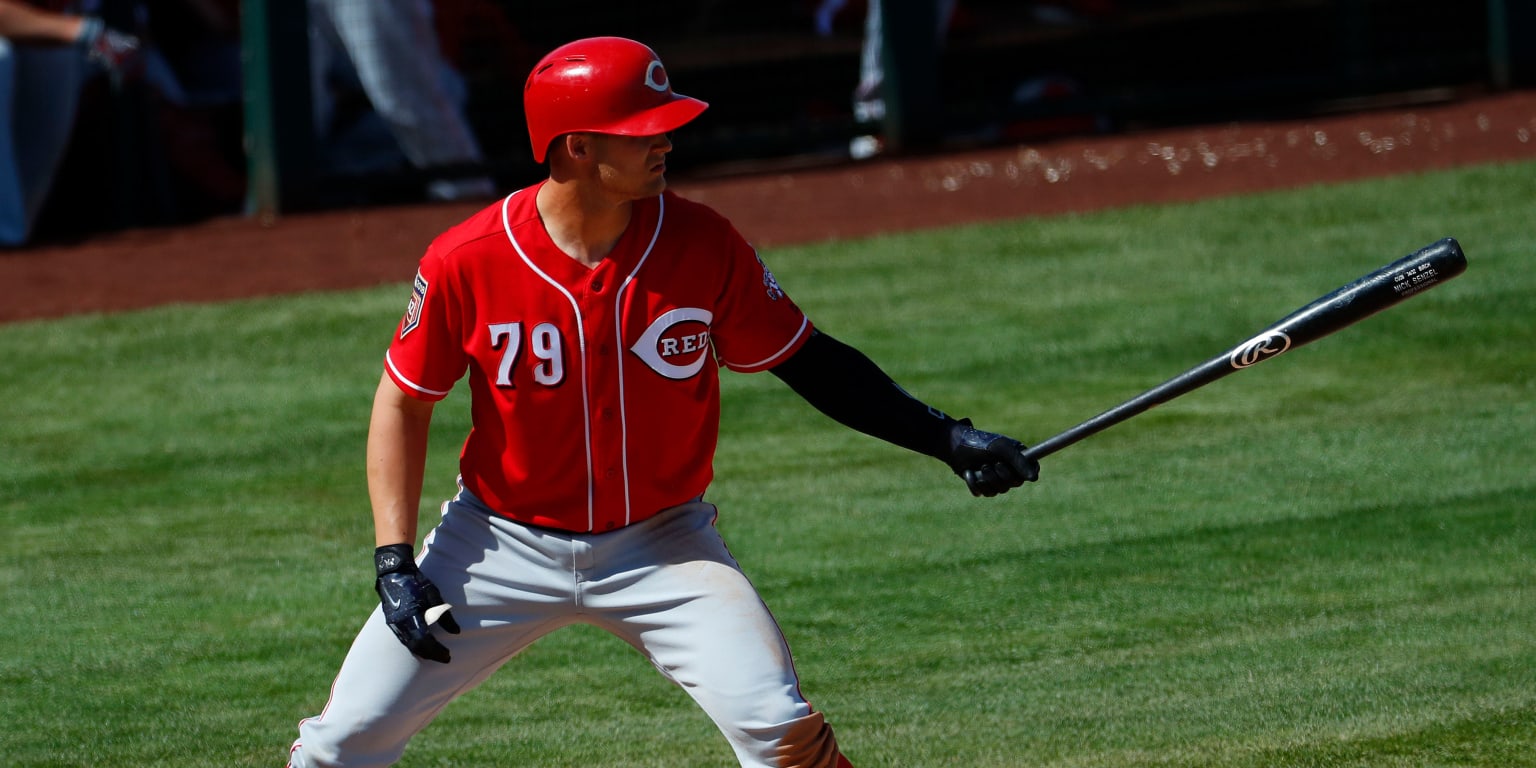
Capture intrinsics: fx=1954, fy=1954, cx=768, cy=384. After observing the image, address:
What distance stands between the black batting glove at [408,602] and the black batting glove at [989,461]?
1.00 meters

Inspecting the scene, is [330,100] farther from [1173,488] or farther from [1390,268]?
[1390,268]

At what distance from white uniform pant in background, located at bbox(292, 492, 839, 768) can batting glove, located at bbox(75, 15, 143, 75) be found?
6.80m

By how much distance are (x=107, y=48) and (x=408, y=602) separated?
7.16 meters

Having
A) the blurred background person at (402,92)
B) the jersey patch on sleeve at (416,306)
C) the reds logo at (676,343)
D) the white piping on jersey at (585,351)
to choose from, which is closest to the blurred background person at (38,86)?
the blurred background person at (402,92)

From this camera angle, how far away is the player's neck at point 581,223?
11.6 ft

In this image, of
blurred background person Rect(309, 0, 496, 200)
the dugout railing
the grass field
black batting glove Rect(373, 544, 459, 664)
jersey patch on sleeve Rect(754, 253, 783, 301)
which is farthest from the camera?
the dugout railing

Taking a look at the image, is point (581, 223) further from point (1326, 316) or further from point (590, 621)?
point (1326, 316)

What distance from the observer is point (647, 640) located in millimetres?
3564

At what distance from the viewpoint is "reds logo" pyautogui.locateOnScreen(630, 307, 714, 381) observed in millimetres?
3533

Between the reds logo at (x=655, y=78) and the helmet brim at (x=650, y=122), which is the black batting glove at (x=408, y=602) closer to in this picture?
the helmet brim at (x=650, y=122)

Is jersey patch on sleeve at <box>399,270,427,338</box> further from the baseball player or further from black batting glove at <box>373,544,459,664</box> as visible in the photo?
black batting glove at <box>373,544,459,664</box>

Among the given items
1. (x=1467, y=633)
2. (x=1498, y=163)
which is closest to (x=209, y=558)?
(x=1467, y=633)

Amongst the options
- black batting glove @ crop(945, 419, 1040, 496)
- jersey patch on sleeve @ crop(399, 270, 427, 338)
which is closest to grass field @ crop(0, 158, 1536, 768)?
black batting glove @ crop(945, 419, 1040, 496)

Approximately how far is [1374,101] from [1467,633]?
25.4 feet
